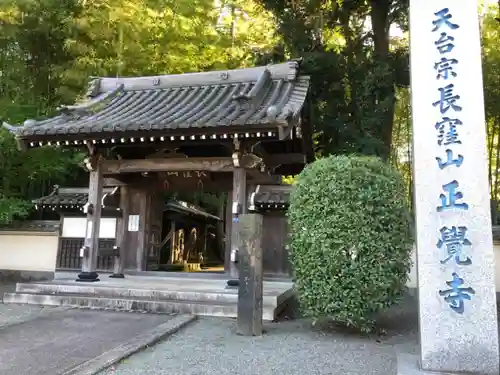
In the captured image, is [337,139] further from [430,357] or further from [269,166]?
[430,357]

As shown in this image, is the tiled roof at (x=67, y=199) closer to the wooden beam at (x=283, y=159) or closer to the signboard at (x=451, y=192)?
the wooden beam at (x=283, y=159)

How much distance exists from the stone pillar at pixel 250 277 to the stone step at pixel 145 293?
3.70ft

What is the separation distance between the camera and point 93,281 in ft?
28.5

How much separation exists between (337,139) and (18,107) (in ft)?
28.5

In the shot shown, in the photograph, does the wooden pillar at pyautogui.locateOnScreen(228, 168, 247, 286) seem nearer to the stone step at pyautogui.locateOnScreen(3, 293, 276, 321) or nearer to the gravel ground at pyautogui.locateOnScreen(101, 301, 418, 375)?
the stone step at pyautogui.locateOnScreen(3, 293, 276, 321)

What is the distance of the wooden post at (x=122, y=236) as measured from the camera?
400 inches

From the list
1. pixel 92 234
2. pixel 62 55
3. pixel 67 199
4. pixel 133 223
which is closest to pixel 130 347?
pixel 92 234

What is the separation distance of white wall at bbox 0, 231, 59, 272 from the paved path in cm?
432

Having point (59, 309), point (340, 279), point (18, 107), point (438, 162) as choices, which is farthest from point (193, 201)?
point (438, 162)

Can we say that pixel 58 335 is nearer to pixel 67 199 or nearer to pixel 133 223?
pixel 133 223

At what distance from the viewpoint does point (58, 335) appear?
18.2 ft

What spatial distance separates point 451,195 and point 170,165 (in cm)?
599

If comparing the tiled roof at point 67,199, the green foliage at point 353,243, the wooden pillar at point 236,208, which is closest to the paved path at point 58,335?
the wooden pillar at point 236,208

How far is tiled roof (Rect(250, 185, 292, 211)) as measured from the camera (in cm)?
1002
